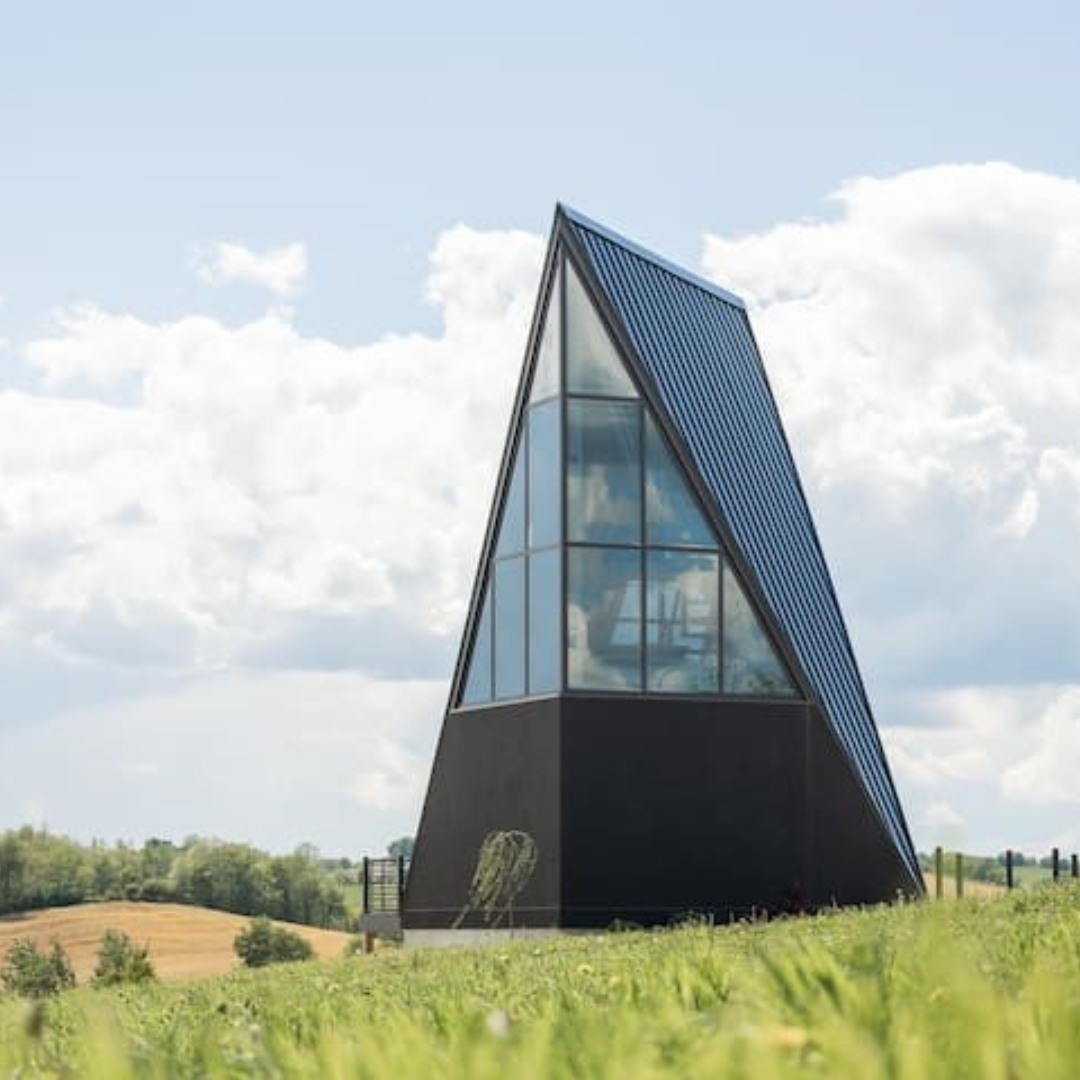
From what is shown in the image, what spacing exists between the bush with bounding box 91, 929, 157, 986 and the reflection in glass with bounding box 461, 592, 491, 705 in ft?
19.7

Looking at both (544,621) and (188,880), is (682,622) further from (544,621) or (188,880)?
(188,880)

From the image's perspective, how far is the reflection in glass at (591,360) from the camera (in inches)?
1103

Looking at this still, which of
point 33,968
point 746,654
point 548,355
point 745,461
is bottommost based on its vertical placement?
point 33,968

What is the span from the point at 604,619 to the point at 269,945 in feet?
99.8

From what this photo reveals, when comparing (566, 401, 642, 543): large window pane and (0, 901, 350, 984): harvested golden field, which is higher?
(566, 401, 642, 543): large window pane

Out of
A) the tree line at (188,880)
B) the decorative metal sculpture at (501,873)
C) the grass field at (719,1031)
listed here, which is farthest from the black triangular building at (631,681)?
the tree line at (188,880)

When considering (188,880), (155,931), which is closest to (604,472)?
(155,931)

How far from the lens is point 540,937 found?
25.8 m

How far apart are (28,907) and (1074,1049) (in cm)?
7142

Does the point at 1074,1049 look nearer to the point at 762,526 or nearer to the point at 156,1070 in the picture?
the point at 156,1070

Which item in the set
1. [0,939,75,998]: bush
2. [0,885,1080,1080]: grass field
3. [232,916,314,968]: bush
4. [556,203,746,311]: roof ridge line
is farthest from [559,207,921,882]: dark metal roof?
[232,916,314,968]: bush

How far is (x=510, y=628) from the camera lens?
2847cm

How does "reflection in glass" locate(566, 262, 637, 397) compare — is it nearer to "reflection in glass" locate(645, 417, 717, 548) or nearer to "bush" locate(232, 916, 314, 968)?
"reflection in glass" locate(645, 417, 717, 548)

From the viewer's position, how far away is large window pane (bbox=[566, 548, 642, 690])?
27.0 m
